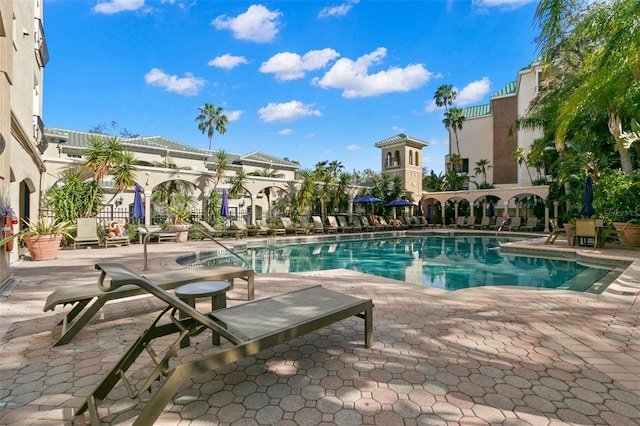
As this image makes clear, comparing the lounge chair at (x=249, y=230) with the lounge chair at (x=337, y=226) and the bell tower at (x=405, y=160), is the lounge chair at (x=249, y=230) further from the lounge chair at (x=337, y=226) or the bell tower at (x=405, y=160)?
the bell tower at (x=405, y=160)

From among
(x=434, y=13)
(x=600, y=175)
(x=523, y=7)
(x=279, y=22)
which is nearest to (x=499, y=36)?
(x=434, y=13)

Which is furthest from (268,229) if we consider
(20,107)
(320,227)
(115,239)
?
(20,107)

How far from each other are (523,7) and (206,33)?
47.5 ft

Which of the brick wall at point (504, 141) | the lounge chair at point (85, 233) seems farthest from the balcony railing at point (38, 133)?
the brick wall at point (504, 141)

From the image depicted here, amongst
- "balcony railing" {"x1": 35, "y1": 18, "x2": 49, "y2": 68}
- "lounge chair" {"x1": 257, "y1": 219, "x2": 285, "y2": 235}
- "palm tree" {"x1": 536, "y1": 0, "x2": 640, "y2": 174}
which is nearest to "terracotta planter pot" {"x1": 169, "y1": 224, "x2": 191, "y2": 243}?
"lounge chair" {"x1": 257, "y1": 219, "x2": 285, "y2": 235}

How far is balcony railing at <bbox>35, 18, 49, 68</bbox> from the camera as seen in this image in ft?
35.9

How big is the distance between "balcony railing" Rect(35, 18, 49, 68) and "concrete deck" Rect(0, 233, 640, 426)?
11.0m

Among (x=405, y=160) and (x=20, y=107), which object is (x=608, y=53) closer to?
(x=20, y=107)

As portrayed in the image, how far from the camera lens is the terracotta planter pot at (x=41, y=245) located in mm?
8359

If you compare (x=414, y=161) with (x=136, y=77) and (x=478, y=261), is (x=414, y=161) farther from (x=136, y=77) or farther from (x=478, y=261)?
(x=136, y=77)

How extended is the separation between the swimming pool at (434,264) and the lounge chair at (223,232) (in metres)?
1.90

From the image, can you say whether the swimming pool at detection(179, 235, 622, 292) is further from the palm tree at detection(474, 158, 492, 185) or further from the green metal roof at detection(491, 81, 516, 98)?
the green metal roof at detection(491, 81, 516, 98)

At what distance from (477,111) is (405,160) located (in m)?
13.3

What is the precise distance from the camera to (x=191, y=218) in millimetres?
16469
